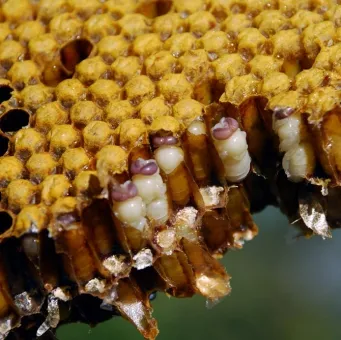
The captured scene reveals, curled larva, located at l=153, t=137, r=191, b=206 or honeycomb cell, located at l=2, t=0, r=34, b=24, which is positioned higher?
honeycomb cell, located at l=2, t=0, r=34, b=24

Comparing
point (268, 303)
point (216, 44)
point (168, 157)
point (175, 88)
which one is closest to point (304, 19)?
point (216, 44)

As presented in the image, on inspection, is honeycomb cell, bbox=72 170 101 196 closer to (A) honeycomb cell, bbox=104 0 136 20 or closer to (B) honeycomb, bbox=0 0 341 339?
(B) honeycomb, bbox=0 0 341 339

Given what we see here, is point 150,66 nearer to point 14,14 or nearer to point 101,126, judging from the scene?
point 101,126

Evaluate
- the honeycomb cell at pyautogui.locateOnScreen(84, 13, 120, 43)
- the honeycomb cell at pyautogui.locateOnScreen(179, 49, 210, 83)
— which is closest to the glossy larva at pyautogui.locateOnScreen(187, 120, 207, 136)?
the honeycomb cell at pyautogui.locateOnScreen(179, 49, 210, 83)

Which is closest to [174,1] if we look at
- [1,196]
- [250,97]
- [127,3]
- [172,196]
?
[127,3]

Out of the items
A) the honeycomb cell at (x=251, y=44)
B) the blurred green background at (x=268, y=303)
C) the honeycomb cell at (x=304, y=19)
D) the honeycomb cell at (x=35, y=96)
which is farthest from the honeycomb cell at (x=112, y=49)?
the blurred green background at (x=268, y=303)

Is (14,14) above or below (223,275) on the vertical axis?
above
